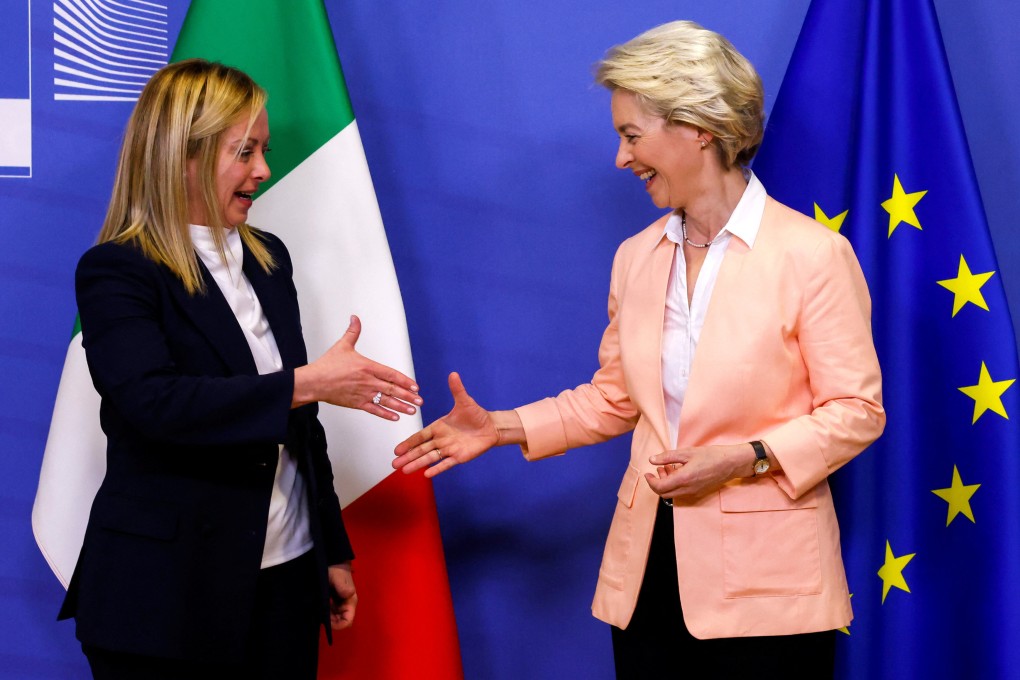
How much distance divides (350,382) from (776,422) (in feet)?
1.98

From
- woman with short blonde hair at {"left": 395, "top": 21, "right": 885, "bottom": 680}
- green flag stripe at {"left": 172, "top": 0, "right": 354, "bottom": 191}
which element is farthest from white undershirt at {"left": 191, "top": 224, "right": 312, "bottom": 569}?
green flag stripe at {"left": 172, "top": 0, "right": 354, "bottom": 191}

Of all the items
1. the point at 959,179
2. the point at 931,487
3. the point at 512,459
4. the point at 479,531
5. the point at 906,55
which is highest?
the point at 906,55

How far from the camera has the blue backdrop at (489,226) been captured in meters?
2.15

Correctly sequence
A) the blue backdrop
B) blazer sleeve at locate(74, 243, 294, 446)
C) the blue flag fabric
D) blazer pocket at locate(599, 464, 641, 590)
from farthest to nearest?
the blue backdrop, the blue flag fabric, blazer pocket at locate(599, 464, 641, 590), blazer sleeve at locate(74, 243, 294, 446)

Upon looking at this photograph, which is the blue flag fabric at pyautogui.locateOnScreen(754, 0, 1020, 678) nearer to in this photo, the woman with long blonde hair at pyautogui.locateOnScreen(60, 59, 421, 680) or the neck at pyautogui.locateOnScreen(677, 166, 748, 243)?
the neck at pyautogui.locateOnScreen(677, 166, 748, 243)

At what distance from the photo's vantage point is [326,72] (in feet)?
6.42

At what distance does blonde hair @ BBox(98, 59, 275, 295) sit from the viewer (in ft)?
4.90

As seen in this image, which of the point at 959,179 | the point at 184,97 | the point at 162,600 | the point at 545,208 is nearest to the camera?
the point at 162,600

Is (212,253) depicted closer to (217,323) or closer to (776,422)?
(217,323)

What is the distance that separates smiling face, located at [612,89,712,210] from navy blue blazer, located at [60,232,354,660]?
60 centimetres

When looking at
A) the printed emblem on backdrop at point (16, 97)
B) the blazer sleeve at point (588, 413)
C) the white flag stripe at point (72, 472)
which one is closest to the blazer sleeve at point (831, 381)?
the blazer sleeve at point (588, 413)

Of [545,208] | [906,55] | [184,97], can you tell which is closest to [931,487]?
[906,55]

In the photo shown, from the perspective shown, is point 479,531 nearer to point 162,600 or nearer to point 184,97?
point 162,600

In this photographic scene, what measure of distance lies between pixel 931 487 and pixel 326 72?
1.30 meters
